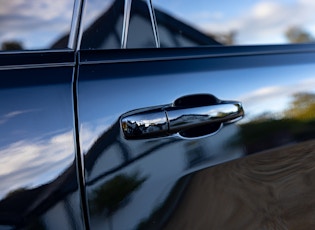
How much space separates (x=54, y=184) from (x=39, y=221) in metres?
0.10

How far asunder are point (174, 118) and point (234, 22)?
0.52 m

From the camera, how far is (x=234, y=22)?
1615 millimetres

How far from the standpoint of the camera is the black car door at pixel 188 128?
1.21 meters

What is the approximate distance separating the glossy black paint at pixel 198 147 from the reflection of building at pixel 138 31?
0.15 feet

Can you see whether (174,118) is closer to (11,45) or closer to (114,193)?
(114,193)

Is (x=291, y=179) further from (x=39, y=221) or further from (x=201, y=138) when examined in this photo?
(x=39, y=221)

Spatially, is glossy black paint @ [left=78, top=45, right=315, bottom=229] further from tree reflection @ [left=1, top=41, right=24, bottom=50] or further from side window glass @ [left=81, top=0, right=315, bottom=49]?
tree reflection @ [left=1, top=41, right=24, bottom=50]

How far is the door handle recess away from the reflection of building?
9.5 inches

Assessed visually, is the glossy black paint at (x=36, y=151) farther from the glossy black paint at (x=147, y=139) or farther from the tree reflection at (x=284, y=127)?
the tree reflection at (x=284, y=127)

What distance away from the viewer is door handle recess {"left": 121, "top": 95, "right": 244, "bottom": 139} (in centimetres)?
124

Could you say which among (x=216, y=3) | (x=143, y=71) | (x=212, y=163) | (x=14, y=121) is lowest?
(x=212, y=163)

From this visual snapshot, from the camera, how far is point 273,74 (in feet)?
5.03

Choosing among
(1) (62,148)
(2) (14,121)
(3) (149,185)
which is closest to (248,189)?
(3) (149,185)

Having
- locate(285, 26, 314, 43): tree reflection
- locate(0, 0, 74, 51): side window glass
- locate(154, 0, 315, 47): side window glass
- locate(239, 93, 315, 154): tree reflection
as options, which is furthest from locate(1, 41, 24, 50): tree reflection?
locate(285, 26, 314, 43): tree reflection
